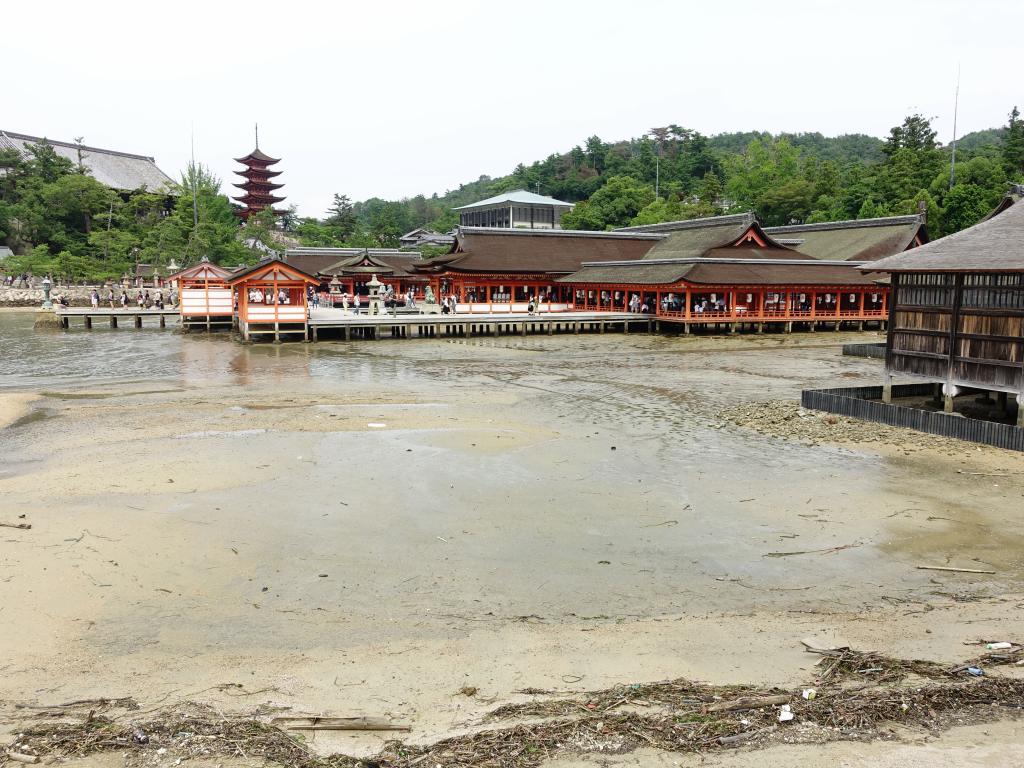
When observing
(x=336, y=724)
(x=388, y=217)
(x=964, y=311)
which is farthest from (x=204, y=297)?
(x=388, y=217)

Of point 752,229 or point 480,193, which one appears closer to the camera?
point 752,229

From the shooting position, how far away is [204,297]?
4059cm

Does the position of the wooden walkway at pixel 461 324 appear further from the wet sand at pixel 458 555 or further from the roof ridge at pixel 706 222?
the wet sand at pixel 458 555

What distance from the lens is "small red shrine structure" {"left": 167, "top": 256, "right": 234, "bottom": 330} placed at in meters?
40.2

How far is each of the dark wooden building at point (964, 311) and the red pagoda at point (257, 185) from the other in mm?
70911

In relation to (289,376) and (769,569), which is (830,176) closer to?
(289,376)

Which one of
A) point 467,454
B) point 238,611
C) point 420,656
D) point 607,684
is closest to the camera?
point 607,684

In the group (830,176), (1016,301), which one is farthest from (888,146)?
(1016,301)

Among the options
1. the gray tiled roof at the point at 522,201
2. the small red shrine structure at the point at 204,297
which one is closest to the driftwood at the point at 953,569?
the small red shrine structure at the point at 204,297

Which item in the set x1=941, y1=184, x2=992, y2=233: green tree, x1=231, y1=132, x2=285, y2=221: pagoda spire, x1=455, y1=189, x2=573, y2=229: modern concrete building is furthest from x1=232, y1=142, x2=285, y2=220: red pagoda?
x1=941, y1=184, x2=992, y2=233: green tree

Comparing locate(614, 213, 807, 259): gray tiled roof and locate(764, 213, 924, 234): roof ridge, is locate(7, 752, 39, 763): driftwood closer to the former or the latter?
locate(614, 213, 807, 259): gray tiled roof

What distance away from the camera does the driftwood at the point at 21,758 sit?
16.4 feet

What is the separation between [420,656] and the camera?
671 cm

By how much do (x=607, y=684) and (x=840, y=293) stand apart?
40.7 meters
